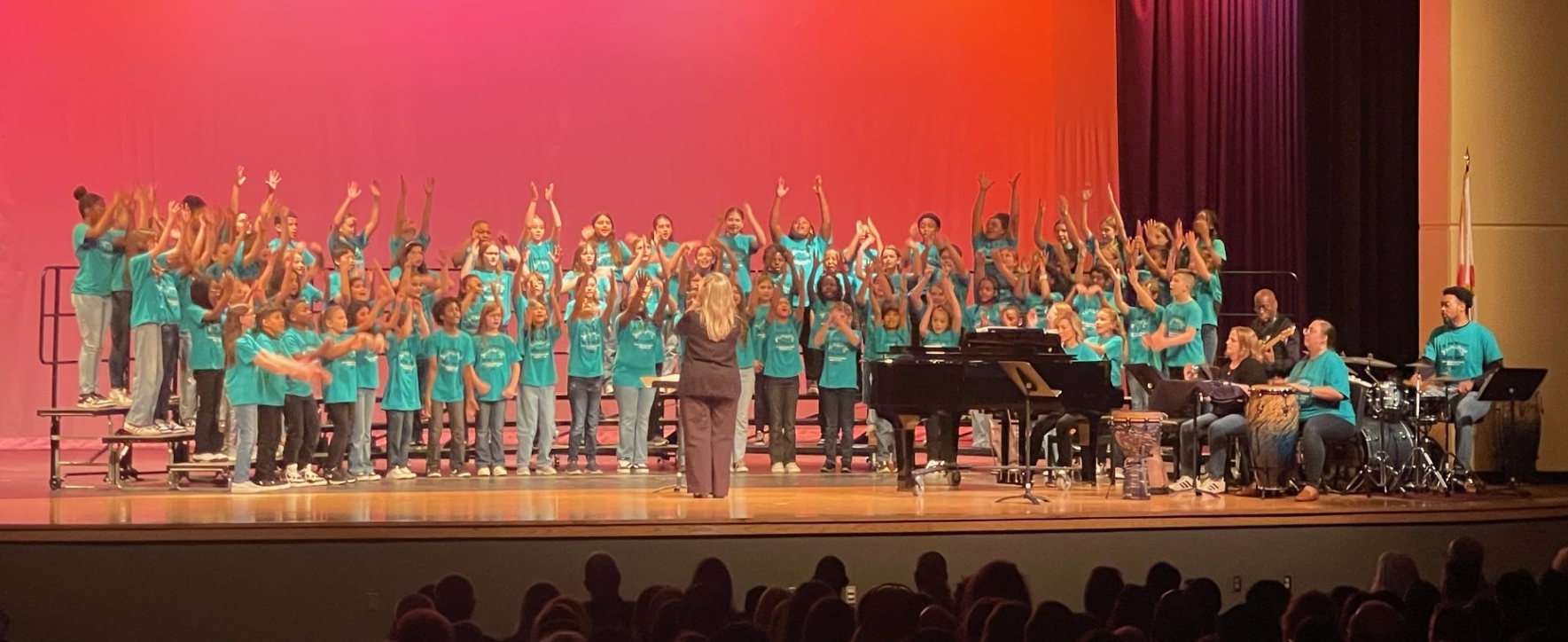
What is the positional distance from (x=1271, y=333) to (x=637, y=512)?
429 cm

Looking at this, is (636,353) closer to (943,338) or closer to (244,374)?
(943,338)

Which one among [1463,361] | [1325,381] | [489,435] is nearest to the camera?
[1325,381]

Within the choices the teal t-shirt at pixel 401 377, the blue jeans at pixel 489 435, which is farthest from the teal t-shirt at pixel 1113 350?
the teal t-shirt at pixel 401 377

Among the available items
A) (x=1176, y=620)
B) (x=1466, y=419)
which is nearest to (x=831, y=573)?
(x=1176, y=620)

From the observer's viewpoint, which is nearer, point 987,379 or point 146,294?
point 987,379

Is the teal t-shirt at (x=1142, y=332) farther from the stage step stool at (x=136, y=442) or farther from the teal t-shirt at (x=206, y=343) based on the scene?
the stage step stool at (x=136, y=442)

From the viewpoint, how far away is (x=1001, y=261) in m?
12.1

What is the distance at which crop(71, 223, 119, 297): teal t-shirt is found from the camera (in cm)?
1106

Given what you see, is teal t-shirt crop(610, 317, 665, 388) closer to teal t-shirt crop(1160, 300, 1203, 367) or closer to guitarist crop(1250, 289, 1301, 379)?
teal t-shirt crop(1160, 300, 1203, 367)

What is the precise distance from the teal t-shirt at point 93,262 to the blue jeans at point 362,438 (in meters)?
1.78

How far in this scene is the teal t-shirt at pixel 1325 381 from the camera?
9648 mm

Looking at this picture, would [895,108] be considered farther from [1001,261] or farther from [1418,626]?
[1418,626]

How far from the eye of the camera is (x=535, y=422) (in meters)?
11.9

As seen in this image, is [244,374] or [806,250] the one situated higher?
[806,250]
